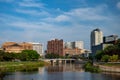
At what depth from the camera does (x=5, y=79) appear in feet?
178

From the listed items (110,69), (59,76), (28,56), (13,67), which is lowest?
(59,76)

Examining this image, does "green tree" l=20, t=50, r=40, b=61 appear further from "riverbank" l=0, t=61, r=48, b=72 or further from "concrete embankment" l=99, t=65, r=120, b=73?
"concrete embankment" l=99, t=65, r=120, b=73

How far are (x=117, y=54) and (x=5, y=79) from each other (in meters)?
60.8

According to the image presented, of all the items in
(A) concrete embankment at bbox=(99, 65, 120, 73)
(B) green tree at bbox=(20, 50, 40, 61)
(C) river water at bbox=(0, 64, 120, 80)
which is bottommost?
(C) river water at bbox=(0, 64, 120, 80)

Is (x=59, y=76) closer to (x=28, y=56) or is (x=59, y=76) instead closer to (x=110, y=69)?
(x=110, y=69)

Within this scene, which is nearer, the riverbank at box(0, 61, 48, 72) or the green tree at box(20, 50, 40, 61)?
the riverbank at box(0, 61, 48, 72)

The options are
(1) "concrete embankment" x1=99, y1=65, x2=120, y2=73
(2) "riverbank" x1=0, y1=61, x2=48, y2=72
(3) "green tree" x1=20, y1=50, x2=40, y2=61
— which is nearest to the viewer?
(1) "concrete embankment" x1=99, y1=65, x2=120, y2=73

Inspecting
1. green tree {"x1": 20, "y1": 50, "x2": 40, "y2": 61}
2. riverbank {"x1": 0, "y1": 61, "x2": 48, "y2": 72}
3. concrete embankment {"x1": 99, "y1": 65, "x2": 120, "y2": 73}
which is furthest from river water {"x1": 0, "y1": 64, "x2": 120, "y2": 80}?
green tree {"x1": 20, "y1": 50, "x2": 40, "y2": 61}

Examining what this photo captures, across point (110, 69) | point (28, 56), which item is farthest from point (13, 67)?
point (28, 56)

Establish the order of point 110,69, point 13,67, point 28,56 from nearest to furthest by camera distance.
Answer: point 110,69 < point 13,67 < point 28,56

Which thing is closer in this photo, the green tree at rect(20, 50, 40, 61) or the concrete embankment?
the concrete embankment

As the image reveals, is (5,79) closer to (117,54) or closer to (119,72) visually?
(119,72)

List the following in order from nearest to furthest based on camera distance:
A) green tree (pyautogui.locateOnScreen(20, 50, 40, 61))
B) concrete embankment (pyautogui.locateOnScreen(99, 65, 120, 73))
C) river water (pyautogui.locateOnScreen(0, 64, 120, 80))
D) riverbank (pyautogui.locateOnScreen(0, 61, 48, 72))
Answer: river water (pyautogui.locateOnScreen(0, 64, 120, 80)) < concrete embankment (pyautogui.locateOnScreen(99, 65, 120, 73)) < riverbank (pyautogui.locateOnScreen(0, 61, 48, 72)) < green tree (pyautogui.locateOnScreen(20, 50, 40, 61))

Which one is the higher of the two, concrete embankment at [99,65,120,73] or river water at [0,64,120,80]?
concrete embankment at [99,65,120,73]
